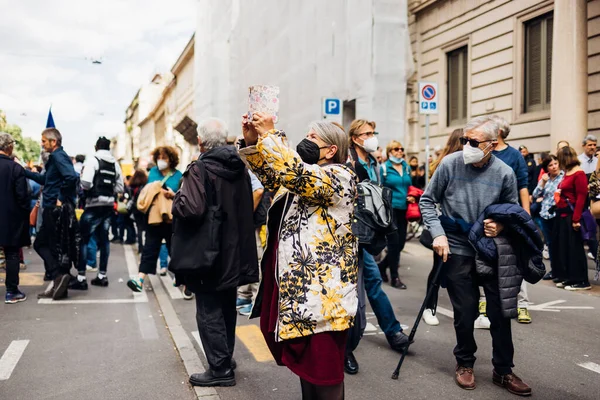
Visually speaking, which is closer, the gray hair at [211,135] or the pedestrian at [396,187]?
the gray hair at [211,135]

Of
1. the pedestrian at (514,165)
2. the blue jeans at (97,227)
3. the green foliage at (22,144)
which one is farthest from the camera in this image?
the green foliage at (22,144)

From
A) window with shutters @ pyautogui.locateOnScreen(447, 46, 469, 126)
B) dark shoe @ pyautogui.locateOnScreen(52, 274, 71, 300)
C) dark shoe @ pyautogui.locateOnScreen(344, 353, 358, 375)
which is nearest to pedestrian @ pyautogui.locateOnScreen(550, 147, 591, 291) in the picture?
dark shoe @ pyautogui.locateOnScreen(344, 353, 358, 375)

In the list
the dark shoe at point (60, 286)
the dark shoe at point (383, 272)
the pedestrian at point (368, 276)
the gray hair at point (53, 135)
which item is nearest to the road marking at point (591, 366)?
the pedestrian at point (368, 276)

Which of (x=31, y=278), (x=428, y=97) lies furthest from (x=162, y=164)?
(x=428, y=97)

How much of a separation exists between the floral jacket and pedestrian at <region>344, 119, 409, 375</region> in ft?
5.58

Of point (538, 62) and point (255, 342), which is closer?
point (255, 342)

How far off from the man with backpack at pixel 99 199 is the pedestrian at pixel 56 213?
0.56 metres

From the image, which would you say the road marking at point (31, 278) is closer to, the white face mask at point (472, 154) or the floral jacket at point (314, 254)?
the white face mask at point (472, 154)

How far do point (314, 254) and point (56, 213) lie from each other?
5480mm

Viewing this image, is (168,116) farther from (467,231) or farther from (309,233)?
(309,233)

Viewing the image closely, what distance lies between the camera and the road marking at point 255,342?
17.2 feet

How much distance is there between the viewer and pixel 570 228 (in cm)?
859

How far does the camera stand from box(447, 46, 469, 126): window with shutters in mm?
18016

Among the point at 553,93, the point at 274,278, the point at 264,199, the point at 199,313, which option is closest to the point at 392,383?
the point at 199,313
